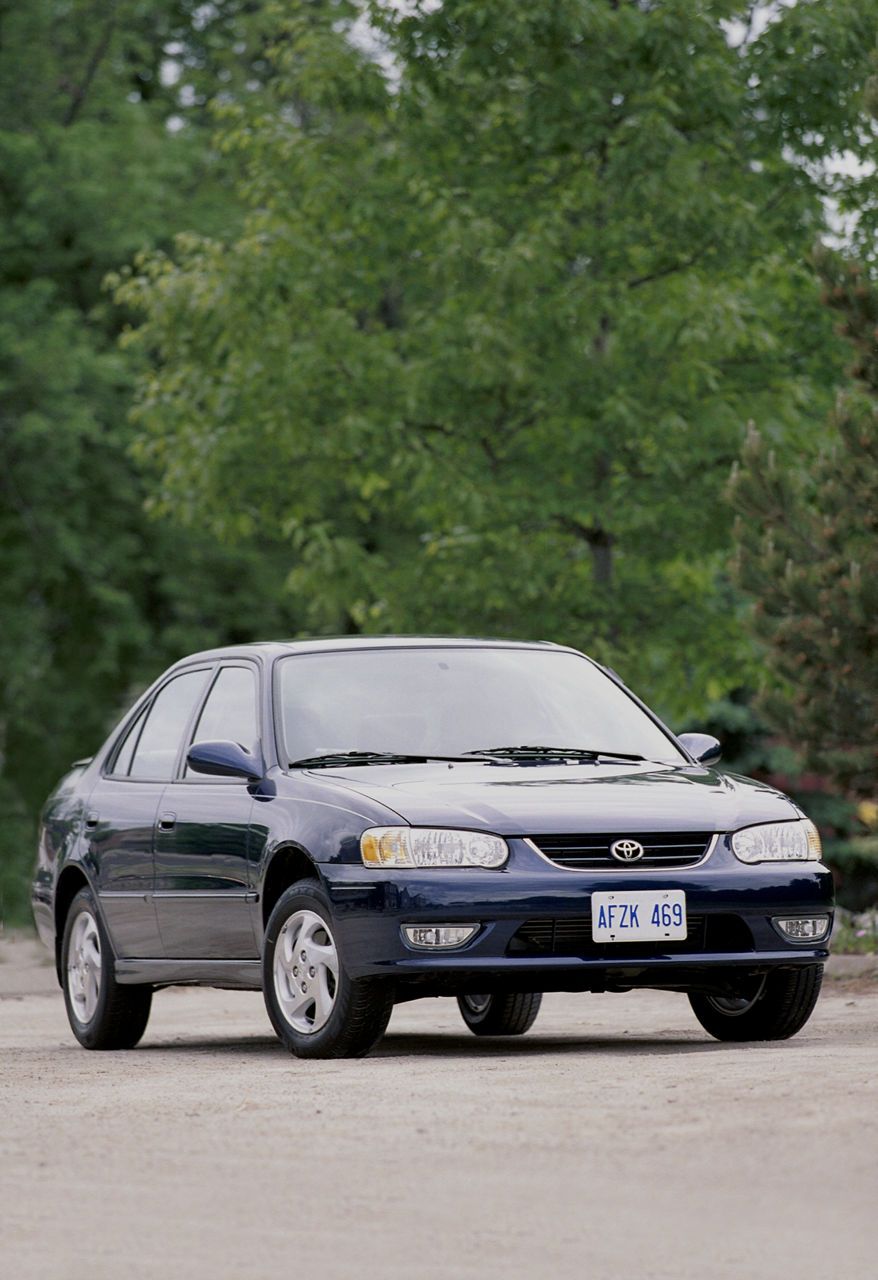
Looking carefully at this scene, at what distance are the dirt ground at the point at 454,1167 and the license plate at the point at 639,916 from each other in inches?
17.4

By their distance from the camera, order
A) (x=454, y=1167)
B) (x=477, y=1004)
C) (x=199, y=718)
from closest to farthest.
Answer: (x=454, y=1167), (x=199, y=718), (x=477, y=1004)

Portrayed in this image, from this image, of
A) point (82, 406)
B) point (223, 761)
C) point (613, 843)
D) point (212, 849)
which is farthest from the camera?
point (82, 406)

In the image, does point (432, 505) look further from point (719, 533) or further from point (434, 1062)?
point (434, 1062)

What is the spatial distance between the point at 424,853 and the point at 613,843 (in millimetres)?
700

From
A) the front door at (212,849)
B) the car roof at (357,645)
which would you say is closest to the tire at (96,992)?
the front door at (212,849)

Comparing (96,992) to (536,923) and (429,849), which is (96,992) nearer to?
(429,849)

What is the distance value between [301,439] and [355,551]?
1.04 meters

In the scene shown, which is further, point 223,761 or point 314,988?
point 223,761

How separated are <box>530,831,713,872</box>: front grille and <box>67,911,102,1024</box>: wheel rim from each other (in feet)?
9.52

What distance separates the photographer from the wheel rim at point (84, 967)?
35.3 ft

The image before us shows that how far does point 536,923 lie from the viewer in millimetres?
8562

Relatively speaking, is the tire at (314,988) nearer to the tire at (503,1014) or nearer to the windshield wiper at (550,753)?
the windshield wiper at (550,753)

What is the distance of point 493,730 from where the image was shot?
31.9 ft

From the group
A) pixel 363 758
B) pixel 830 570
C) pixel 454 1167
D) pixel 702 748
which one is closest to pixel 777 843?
pixel 702 748
